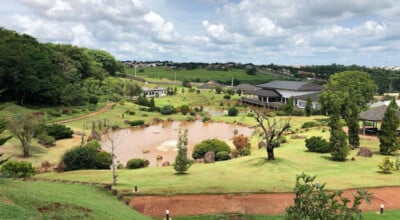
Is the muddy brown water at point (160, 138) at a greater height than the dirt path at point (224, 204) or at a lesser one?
lesser

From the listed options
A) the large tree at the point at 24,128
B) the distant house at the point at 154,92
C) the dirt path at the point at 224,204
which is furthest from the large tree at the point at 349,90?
the distant house at the point at 154,92

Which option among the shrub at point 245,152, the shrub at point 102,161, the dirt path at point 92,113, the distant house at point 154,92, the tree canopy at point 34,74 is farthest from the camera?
the distant house at point 154,92

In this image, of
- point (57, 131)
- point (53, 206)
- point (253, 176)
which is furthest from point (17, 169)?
point (57, 131)

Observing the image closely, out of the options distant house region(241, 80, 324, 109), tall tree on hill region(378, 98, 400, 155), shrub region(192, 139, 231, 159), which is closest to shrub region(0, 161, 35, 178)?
shrub region(192, 139, 231, 159)

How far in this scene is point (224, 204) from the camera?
16625 millimetres

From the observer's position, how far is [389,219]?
14688mm

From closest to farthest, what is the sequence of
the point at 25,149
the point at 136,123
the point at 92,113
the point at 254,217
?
the point at 254,217 < the point at 25,149 < the point at 136,123 < the point at 92,113

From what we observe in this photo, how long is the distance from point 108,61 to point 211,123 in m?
55.3

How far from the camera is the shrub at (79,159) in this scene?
26.0 meters

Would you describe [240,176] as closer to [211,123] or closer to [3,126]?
[3,126]

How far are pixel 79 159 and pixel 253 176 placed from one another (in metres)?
13.1

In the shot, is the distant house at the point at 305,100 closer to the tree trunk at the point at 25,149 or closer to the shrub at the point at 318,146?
the shrub at the point at 318,146

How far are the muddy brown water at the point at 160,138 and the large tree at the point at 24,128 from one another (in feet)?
25.3

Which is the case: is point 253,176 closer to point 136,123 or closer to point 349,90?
point 349,90
